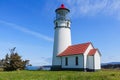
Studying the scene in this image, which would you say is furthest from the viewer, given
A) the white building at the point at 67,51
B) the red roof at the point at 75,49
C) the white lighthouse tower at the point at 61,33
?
the white lighthouse tower at the point at 61,33

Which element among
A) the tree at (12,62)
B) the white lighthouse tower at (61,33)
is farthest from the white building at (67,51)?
the tree at (12,62)

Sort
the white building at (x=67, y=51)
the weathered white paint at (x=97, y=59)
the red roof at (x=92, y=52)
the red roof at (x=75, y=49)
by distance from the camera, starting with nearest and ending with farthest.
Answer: the red roof at (x=92, y=52) < the weathered white paint at (x=97, y=59) < the white building at (x=67, y=51) < the red roof at (x=75, y=49)

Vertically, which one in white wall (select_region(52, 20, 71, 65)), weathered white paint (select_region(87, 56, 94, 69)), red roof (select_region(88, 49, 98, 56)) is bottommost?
weathered white paint (select_region(87, 56, 94, 69))

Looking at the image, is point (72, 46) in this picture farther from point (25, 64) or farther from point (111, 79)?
point (111, 79)

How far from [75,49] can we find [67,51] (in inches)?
75.3

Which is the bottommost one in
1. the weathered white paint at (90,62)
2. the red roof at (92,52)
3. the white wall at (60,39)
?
the weathered white paint at (90,62)

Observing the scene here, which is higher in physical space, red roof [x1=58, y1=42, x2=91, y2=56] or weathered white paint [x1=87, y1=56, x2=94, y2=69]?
red roof [x1=58, y1=42, x2=91, y2=56]

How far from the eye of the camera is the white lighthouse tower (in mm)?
38344

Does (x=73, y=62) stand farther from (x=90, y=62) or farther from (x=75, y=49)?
(x=90, y=62)

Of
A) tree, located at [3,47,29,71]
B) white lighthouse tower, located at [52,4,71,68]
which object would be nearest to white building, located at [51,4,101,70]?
white lighthouse tower, located at [52,4,71,68]

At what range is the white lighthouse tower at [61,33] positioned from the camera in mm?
38344

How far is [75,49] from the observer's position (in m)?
35.7

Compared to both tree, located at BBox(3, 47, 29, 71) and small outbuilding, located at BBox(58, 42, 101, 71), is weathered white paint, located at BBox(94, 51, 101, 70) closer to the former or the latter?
small outbuilding, located at BBox(58, 42, 101, 71)

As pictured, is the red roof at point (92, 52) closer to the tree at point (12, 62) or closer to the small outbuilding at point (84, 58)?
the small outbuilding at point (84, 58)
